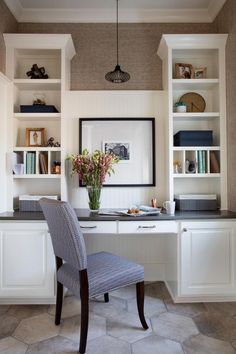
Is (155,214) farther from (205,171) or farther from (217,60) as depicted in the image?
(217,60)

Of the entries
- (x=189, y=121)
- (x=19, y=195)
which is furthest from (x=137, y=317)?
(x=189, y=121)

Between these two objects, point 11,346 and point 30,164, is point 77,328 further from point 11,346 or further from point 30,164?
point 30,164

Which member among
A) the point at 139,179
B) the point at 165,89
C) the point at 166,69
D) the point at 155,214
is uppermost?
the point at 166,69

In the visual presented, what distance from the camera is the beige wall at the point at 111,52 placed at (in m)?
2.85

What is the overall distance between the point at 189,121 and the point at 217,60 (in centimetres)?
67

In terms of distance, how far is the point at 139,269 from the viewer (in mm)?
1938

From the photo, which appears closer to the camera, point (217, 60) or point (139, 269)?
point (139, 269)

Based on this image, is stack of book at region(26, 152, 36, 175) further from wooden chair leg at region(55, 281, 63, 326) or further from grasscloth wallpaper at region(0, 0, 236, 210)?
wooden chair leg at region(55, 281, 63, 326)

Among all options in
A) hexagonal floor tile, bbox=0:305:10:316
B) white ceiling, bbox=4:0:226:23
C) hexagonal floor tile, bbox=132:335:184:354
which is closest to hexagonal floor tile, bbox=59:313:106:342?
hexagonal floor tile, bbox=132:335:184:354

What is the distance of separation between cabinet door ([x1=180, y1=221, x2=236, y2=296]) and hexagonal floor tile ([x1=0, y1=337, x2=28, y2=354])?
1323 millimetres

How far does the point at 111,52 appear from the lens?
2.86m

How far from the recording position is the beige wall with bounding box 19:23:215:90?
2848 millimetres

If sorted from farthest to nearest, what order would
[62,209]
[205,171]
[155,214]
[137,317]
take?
[205,171] → [155,214] → [137,317] → [62,209]

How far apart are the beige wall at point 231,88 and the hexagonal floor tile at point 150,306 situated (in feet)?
3.65
